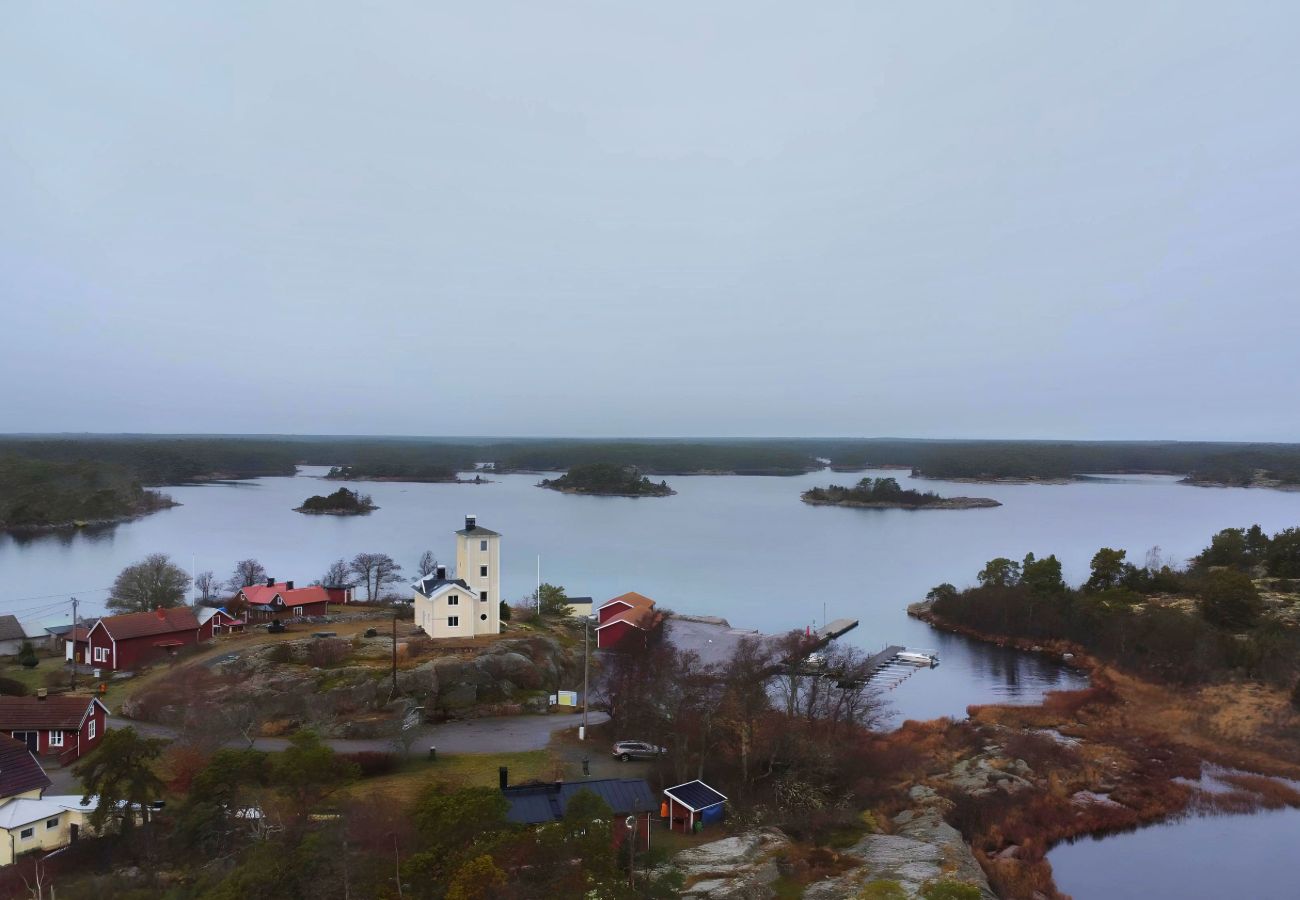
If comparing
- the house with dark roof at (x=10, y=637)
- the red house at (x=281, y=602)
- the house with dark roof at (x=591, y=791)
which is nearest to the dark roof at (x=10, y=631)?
the house with dark roof at (x=10, y=637)

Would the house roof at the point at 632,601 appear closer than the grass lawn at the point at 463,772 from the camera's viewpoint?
No

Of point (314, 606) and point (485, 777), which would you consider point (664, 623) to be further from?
point (485, 777)

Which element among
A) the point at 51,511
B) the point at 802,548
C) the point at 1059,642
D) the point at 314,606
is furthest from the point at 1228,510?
the point at 51,511

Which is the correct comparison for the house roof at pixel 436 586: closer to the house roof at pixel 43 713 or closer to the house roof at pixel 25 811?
the house roof at pixel 43 713

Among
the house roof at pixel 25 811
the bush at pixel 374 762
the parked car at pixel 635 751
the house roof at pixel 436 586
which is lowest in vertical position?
the parked car at pixel 635 751

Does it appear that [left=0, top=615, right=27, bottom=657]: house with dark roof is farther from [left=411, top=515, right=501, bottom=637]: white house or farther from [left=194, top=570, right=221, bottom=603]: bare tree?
[left=411, top=515, right=501, bottom=637]: white house
